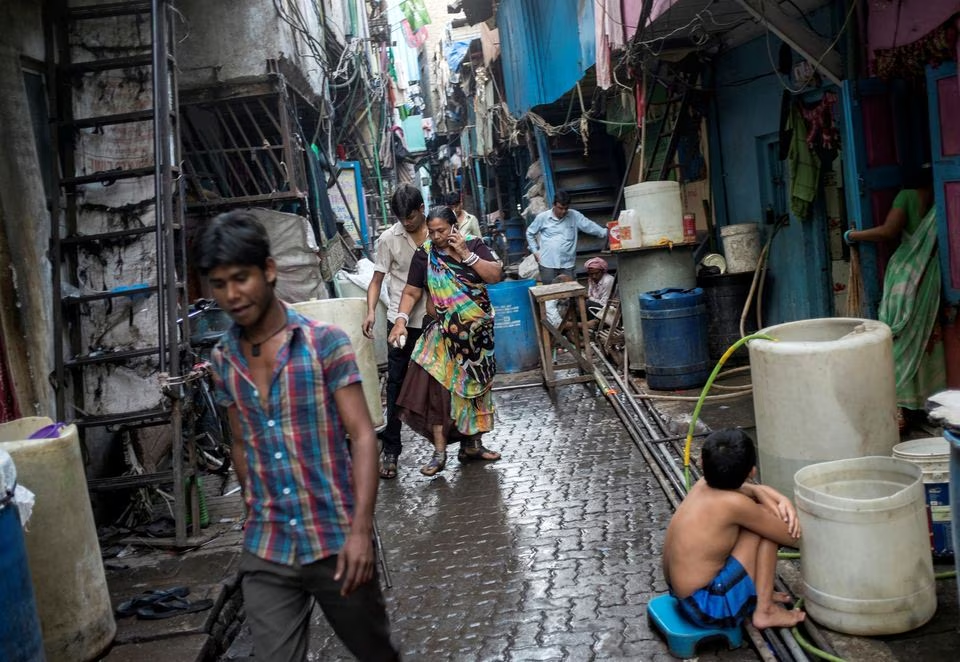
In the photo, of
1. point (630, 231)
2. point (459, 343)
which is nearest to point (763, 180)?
point (630, 231)

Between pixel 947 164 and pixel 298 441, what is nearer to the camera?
pixel 298 441

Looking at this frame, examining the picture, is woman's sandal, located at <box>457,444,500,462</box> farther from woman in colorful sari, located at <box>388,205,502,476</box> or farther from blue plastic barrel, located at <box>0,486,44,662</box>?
blue plastic barrel, located at <box>0,486,44,662</box>

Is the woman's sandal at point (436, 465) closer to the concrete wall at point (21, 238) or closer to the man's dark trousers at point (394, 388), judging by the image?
the man's dark trousers at point (394, 388)

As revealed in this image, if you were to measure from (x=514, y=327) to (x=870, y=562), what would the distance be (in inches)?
294

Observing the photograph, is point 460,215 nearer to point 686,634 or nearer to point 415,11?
point 686,634

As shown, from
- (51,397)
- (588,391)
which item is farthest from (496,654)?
(588,391)

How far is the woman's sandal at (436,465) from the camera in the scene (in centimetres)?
709

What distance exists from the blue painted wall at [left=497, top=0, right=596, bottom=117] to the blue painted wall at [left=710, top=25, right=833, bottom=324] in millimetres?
2073

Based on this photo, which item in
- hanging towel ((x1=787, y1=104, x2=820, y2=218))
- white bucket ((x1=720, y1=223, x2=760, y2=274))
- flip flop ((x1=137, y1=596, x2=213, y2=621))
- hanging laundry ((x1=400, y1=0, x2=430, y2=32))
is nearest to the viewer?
flip flop ((x1=137, y1=596, x2=213, y2=621))

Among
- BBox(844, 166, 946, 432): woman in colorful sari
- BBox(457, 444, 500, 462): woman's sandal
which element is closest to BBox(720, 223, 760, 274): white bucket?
BBox(844, 166, 946, 432): woman in colorful sari

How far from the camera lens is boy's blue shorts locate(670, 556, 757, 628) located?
3.81m

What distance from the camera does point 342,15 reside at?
59.7 feet

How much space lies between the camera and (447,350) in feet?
23.3

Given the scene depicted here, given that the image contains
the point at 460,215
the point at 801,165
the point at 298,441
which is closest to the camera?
the point at 298,441
